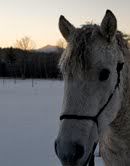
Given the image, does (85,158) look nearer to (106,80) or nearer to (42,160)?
(106,80)

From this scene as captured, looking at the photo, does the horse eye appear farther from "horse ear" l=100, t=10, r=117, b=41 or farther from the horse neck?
the horse neck

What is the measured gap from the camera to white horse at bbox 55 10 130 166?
2664 mm

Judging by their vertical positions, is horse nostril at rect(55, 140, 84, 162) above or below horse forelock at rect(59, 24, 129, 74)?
below

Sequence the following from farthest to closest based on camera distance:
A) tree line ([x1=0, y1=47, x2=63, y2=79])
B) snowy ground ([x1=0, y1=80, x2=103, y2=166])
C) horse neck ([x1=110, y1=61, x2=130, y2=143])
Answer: tree line ([x1=0, y1=47, x2=63, y2=79]) → snowy ground ([x1=0, y1=80, x2=103, y2=166]) → horse neck ([x1=110, y1=61, x2=130, y2=143])

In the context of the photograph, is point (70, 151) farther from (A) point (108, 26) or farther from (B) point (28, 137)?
(B) point (28, 137)

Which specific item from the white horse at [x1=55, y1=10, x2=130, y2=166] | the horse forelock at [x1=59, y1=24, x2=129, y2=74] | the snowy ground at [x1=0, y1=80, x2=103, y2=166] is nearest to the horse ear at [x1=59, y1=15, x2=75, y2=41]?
the white horse at [x1=55, y1=10, x2=130, y2=166]

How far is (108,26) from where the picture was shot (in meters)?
3.00

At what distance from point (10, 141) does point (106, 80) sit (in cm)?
665

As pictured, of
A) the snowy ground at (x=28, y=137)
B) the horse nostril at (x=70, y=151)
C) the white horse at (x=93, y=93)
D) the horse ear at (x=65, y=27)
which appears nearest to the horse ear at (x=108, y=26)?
the white horse at (x=93, y=93)

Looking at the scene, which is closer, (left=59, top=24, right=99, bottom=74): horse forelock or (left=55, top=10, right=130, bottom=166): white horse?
(left=55, top=10, right=130, bottom=166): white horse

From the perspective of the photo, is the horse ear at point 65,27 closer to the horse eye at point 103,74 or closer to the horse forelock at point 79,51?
the horse forelock at point 79,51

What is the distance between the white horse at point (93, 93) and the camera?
2664mm

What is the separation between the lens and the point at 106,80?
290 cm

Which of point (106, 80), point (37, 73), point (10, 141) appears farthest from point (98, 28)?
point (37, 73)
